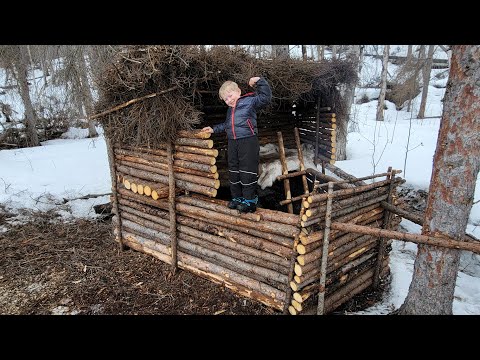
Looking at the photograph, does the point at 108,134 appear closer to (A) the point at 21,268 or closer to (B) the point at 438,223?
(A) the point at 21,268

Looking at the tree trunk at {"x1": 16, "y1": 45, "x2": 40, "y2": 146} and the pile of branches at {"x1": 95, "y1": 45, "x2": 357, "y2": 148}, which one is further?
the tree trunk at {"x1": 16, "y1": 45, "x2": 40, "y2": 146}

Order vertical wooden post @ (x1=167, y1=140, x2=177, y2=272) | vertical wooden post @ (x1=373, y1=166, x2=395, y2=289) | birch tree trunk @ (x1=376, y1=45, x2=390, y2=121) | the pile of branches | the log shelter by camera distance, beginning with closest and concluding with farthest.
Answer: the log shelter < the pile of branches < vertical wooden post @ (x1=167, y1=140, x2=177, y2=272) < vertical wooden post @ (x1=373, y1=166, x2=395, y2=289) < birch tree trunk @ (x1=376, y1=45, x2=390, y2=121)

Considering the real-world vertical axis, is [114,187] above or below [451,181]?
below

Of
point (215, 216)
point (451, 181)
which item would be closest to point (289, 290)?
point (215, 216)

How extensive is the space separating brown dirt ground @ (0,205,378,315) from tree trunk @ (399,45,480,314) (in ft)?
6.10

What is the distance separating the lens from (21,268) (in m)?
6.32

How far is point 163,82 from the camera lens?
5.05m

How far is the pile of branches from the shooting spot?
487 cm

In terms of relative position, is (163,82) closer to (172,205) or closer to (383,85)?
(172,205)

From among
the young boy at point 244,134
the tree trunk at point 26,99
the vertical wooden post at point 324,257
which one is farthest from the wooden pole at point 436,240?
the tree trunk at point 26,99

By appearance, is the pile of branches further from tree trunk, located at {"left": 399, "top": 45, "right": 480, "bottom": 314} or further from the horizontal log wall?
tree trunk, located at {"left": 399, "top": 45, "right": 480, "bottom": 314}

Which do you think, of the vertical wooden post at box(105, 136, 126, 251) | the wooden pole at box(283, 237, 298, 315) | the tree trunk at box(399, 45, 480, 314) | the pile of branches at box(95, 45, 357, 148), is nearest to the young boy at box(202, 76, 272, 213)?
the pile of branches at box(95, 45, 357, 148)

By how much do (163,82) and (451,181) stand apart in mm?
4120

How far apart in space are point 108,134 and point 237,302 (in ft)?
12.8
